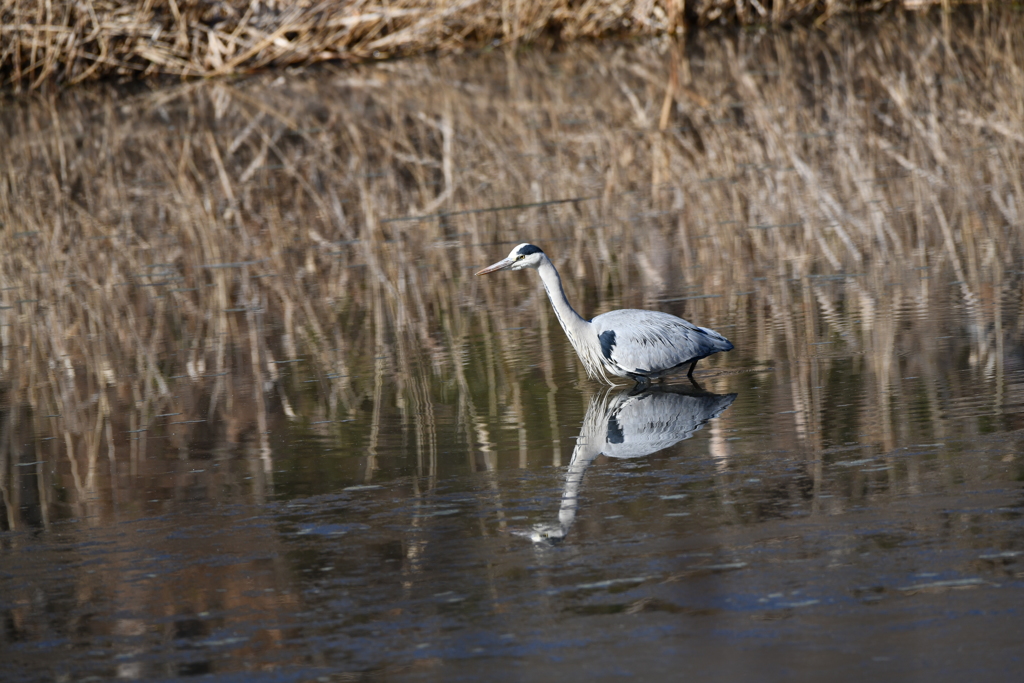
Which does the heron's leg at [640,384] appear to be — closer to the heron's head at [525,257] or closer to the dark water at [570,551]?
the dark water at [570,551]

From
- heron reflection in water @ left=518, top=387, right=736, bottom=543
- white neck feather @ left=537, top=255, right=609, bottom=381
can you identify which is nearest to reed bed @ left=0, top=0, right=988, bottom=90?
white neck feather @ left=537, top=255, right=609, bottom=381

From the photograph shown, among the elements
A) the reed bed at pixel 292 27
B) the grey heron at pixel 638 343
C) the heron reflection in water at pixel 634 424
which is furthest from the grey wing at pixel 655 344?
the reed bed at pixel 292 27

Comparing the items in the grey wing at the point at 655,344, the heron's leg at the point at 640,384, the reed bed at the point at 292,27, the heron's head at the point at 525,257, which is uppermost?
the reed bed at the point at 292,27

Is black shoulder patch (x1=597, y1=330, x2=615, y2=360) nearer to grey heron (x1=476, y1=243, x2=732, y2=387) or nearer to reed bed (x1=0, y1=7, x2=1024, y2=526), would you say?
grey heron (x1=476, y1=243, x2=732, y2=387)

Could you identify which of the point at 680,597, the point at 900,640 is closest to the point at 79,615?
the point at 680,597

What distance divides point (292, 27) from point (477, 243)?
11995mm

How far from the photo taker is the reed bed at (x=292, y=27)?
64.7 ft

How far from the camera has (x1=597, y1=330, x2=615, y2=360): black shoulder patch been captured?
5.86 meters

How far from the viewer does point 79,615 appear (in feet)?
12.6

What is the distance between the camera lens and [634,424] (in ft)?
17.6

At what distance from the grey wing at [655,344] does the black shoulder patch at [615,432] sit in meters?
0.44

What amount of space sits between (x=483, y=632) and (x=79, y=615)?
1.18 meters

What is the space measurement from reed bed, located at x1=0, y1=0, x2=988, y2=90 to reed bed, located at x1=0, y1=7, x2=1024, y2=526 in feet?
11.4

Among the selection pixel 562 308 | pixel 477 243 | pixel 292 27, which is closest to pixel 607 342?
pixel 562 308
